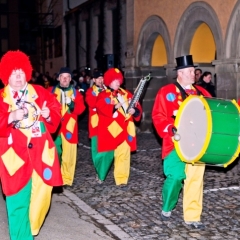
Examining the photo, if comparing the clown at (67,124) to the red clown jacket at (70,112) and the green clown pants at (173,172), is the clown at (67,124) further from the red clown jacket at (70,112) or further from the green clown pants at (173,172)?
the green clown pants at (173,172)

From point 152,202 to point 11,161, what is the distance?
8.82 ft

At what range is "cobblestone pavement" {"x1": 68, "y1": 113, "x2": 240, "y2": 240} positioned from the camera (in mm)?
5828

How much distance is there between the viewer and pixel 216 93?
11.9 m

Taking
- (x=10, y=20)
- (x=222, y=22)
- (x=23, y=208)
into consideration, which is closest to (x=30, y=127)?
(x=23, y=208)

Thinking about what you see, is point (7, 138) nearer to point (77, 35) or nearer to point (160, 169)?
point (160, 169)

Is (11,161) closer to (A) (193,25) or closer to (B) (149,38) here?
(A) (193,25)

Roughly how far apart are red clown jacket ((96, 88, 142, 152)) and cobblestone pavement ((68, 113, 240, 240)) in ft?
2.05

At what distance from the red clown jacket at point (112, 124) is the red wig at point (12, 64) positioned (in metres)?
3.16

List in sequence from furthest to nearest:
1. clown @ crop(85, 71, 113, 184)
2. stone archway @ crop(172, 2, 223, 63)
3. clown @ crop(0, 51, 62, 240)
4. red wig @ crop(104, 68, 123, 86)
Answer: stone archway @ crop(172, 2, 223, 63) < clown @ crop(85, 71, 113, 184) < red wig @ crop(104, 68, 123, 86) < clown @ crop(0, 51, 62, 240)

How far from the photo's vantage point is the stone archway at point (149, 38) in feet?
46.8

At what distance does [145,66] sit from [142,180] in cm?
740

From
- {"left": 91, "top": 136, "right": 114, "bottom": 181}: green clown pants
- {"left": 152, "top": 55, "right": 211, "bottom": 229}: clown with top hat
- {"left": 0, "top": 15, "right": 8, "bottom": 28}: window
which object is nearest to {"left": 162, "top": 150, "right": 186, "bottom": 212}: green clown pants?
{"left": 152, "top": 55, "right": 211, "bottom": 229}: clown with top hat

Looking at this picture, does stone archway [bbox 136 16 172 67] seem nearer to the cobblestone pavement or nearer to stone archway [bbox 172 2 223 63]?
stone archway [bbox 172 2 223 63]

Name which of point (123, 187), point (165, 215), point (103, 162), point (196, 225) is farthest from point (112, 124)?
point (196, 225)
